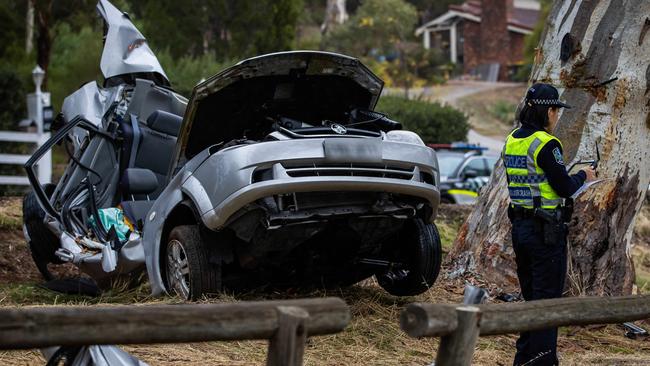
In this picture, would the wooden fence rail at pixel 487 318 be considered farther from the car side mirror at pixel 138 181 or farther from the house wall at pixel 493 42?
the house wall at pixel 493 42

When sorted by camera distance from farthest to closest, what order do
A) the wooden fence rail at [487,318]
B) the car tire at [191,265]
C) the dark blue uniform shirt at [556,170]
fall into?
the car tire at [191,265]
the dark blue uniform shirt at [556,170]
the wooden fence rail at [487,318]

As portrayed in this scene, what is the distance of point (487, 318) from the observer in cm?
501

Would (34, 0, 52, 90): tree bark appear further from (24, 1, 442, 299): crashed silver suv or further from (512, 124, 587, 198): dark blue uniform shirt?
(512, 124, 587, 198): dark blue uniform shirt

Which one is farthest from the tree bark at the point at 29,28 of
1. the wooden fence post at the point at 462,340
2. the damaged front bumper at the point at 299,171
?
the wooden fence post at the point at 462,340

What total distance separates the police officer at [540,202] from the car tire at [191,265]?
2.07 metres

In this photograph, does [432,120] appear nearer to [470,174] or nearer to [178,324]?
[470,174]

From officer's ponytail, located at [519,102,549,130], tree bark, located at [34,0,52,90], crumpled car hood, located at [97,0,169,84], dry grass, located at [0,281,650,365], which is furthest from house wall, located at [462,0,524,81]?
officer's ponytail, located at [519,102,549,130]

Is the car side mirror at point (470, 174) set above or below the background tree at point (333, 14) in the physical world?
below

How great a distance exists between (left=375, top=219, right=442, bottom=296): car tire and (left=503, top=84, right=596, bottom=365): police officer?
1.36 meters

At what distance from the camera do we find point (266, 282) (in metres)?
8.02

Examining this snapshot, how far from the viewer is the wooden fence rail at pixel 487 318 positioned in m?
4.76

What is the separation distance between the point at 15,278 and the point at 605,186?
571cm

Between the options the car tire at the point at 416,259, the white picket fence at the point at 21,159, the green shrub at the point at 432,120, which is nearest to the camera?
the car tire at the point at 416,259

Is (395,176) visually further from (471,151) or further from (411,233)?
(471,151)
